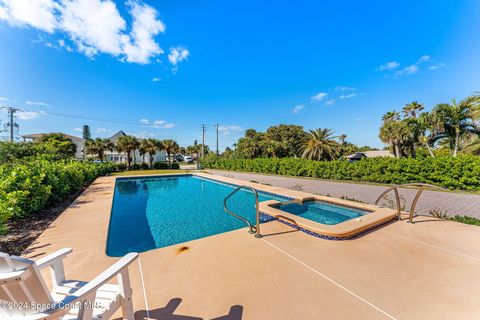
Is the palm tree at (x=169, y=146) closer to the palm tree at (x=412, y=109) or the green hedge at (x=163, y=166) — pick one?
the green hedge at (x=163, y=166)

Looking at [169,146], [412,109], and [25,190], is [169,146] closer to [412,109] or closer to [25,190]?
[25,190]

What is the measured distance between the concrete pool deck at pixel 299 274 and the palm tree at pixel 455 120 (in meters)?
16.9

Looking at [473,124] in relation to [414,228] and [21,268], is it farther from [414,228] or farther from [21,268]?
[21,268]

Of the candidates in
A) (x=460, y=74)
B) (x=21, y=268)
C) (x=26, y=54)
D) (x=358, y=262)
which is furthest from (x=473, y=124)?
(x=26, y=54)

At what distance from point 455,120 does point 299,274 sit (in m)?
21.3

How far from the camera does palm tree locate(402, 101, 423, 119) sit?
2452cm

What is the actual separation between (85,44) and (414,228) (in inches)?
694

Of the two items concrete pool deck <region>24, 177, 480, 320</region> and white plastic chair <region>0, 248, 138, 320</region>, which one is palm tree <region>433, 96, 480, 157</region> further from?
white plastic chair <region>0, 248, 138, 320</region>

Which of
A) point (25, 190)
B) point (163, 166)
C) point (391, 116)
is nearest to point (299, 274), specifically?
point (25, 190)

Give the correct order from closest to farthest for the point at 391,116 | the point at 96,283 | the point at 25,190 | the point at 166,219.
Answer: the point at 96,283
the point at 25,190
the point at 166,219
the point at 391,116

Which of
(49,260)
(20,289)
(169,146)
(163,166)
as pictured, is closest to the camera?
(20,289)

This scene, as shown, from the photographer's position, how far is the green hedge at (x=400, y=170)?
8.28m

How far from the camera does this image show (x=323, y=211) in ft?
21.8

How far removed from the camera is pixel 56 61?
1214 cm
